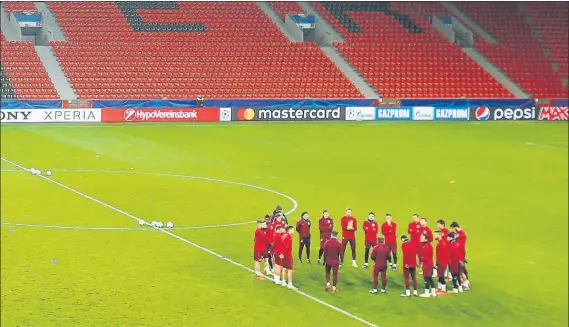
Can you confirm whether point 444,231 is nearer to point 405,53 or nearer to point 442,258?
point 442,258

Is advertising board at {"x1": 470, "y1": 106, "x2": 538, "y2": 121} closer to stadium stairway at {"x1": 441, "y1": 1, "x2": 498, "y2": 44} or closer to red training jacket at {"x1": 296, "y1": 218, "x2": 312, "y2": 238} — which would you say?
stadium stairway at {"x1": 441, "y1": 1, "x2": 498, "y2": 44}

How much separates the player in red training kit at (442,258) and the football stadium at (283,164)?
0.05 meters

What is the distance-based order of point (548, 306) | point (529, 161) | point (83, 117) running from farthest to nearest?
point (83, 117), point (529, 161), point (548, 306)

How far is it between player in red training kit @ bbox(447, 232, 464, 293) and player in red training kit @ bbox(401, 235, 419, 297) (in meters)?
0.67

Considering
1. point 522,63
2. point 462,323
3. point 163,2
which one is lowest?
point 462,323

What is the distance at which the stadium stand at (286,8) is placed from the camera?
5512 centimetres

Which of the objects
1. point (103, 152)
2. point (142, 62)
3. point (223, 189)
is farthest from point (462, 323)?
point (142, 62)

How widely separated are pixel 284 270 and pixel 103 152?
18856 mm

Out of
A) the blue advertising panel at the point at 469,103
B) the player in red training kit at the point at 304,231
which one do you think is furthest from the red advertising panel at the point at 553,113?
the player in red training kit at the point at 304,231

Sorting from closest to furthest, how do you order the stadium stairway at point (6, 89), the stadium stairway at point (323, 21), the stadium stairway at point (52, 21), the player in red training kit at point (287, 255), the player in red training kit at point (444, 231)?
the player in red training kit at point (287, 255)
the player in red training kit at point (444, 231)
the stadium stairway at point (6, 89)
the stadium stairway at point (52, 21)
the stadium stairway at point (323, 21)

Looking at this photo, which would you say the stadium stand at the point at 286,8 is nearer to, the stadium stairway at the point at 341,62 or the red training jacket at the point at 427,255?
the stadium stairway at the point at 341,62

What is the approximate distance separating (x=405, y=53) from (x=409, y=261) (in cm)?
3951

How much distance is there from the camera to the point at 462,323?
1394 cm

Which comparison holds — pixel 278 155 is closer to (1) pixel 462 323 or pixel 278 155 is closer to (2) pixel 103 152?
(2) pixel 103 152
